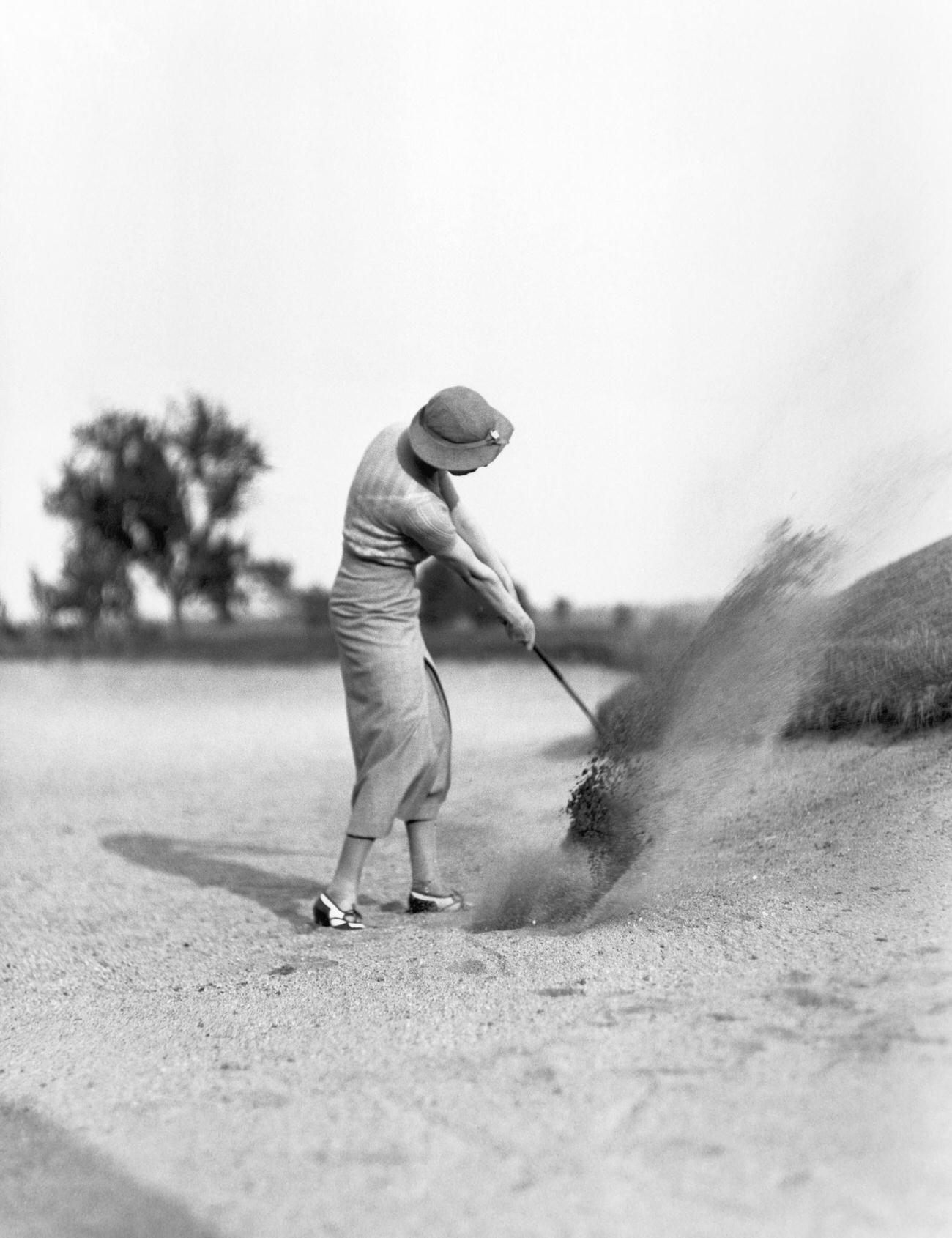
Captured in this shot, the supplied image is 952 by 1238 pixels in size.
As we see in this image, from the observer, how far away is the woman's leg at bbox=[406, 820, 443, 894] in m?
5.77

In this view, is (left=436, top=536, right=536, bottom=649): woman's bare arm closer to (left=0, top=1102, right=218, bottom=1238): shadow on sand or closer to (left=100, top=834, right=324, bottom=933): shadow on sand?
(left=100, top=834, right=324, bottom=933): shadow on sand

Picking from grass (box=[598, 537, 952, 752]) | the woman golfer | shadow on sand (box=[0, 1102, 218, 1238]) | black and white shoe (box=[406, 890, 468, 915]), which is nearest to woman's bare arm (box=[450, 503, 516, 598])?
the woman golfer

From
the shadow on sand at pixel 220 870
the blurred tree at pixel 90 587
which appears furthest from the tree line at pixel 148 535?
the shadow on sand at pixel 220 870

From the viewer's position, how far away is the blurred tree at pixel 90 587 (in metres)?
16.7

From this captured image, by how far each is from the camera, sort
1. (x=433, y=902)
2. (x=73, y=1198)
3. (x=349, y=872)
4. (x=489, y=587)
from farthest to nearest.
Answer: (x=433, y=902) < (x=349, y=872) < (x=489, y=587) < (x=73, y=1198)

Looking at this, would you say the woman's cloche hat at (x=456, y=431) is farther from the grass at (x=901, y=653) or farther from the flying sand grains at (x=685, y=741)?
the grass at (x=901, y=653)

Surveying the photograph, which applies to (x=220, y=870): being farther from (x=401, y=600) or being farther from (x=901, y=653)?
(x=901, y=653)

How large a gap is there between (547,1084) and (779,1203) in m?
0.76

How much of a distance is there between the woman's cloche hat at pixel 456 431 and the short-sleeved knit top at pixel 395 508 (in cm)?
11

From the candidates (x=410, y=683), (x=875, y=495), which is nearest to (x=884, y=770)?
(x=875, y=495)

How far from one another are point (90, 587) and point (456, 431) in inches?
494

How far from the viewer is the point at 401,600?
543 centimetres

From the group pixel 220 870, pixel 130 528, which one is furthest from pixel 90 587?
A: pixel 220 870

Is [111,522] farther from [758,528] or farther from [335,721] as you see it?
[758,528]
